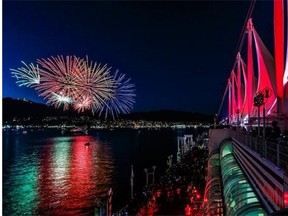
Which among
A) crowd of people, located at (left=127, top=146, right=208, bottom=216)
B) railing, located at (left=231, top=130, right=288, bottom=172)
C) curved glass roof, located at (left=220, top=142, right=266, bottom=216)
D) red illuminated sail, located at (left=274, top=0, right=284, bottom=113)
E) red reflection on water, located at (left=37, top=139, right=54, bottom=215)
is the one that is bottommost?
red reflection on water, located at (left=37, top=139, right=54, bottom=215)

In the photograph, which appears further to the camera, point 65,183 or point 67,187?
point 65,183

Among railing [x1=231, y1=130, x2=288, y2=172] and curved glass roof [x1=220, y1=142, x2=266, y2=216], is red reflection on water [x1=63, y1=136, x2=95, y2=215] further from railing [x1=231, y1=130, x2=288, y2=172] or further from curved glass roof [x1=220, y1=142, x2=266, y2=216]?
railing [x1=231, y1=130, x2=288, y2=172]

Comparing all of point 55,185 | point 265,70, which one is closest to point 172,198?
point 265,70

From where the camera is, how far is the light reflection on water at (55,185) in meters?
36.4

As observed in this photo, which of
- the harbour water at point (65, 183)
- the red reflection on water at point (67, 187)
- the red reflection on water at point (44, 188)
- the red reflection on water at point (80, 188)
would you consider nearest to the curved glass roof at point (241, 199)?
the harbour water at point (65, 183)

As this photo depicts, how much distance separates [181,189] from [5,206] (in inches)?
719

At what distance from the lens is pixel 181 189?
1215 inches

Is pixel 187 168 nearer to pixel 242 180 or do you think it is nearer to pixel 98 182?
pixel 98 182

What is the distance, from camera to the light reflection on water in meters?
36.4

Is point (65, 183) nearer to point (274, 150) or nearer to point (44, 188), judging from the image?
point (44, 188)

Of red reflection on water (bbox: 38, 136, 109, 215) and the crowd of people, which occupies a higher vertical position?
the crowd of people

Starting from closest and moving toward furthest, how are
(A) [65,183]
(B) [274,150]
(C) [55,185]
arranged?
1. (B) [274,150]
2. (C) [55,185]
3. (A) [65,183]

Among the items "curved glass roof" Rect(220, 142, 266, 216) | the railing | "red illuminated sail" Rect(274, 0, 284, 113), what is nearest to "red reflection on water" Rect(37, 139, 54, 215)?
"red illuminated sail" Rect(274, 0, 284, 113)

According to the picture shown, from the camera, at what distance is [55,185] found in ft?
160
